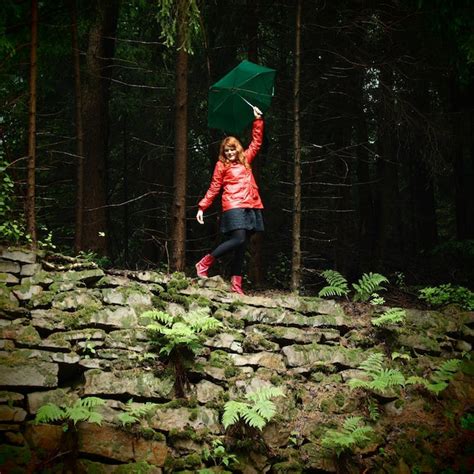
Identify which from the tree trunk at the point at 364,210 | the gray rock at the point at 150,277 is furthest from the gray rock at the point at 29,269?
the tree trunk at the point at 364,210

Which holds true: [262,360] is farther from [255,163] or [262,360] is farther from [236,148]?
[255,163]

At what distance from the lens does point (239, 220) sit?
7.75 metres

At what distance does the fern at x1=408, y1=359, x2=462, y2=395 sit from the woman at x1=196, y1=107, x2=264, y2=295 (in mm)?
2822

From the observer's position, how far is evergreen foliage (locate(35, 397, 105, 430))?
4.91 meters

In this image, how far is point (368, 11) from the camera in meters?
10.0

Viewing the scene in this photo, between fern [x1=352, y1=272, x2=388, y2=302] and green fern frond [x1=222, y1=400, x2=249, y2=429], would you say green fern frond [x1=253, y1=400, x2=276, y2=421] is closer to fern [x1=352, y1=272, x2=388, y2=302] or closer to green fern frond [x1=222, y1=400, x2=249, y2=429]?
green fern frond [x1=222, y1=400, x2=249, y2=429]

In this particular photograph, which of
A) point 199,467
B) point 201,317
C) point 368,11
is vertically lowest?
point 199,467

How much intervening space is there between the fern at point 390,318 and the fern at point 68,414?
4.02m

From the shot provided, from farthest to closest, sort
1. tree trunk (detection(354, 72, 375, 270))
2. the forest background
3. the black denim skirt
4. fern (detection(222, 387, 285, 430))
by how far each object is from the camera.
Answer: tree trunk (detection(354, 72, 375, 270)) < the forest background < the black denim skirt < fern (detection(222, 387, 285, 430))

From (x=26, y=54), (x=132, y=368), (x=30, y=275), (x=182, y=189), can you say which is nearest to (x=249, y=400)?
(x=132, y=368)

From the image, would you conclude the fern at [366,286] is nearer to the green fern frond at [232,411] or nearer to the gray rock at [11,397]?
the green fern frond at [232,411]

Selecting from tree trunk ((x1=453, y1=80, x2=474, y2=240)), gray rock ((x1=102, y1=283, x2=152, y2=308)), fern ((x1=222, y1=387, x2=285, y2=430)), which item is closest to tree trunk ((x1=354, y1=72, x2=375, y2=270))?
tree trunk ((x1=453, y1=80, x2=474, y2=240))

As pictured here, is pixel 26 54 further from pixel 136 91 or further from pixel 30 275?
pixel 136 91

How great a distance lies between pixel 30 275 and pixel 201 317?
7.57 feet
